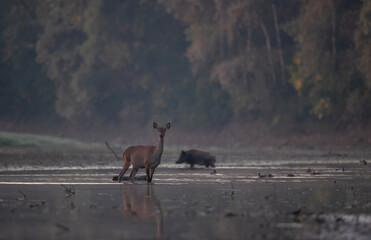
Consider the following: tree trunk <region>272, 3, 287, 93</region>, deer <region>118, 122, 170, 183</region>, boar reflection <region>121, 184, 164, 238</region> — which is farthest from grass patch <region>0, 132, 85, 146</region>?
boar reflection <region>121, 184, 164, 238</region>

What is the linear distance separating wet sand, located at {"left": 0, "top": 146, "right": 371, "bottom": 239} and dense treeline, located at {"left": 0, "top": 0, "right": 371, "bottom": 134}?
29784 millimetres

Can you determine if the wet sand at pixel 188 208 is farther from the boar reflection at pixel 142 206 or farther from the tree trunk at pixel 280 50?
the tree trunk at pixel 280 50

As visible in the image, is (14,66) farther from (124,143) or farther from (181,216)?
(181,216)

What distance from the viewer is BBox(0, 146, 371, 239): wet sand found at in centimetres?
1144

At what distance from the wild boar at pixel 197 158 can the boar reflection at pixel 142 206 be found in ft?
39.6

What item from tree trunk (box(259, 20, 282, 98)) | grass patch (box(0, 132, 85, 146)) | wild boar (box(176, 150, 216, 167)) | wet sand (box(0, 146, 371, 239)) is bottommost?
wet sand (box(0, 146, 371, 239))

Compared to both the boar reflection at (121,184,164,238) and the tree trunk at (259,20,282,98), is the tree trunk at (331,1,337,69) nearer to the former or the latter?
the tree trunk at (259,20,282,98)

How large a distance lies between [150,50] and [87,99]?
776 cm

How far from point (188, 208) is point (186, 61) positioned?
6383 centimetres

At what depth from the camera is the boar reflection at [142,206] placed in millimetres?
12984

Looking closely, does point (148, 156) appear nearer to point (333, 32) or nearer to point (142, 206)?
point (142, 206)

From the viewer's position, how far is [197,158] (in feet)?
104

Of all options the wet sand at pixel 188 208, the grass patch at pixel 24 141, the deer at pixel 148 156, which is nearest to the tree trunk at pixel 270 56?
the grass patch at pixel 24 141

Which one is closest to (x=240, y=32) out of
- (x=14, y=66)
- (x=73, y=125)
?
(x=73, y=125)
